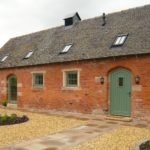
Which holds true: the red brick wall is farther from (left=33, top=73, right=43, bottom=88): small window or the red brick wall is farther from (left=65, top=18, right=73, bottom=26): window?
(left=65, top=18, right=73, bottom=26): window

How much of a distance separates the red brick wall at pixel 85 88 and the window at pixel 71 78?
0.35m

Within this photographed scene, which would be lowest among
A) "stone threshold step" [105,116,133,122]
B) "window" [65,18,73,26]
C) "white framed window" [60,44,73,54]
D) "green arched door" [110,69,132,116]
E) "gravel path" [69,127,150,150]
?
"gravel path" [69,127,150,150]

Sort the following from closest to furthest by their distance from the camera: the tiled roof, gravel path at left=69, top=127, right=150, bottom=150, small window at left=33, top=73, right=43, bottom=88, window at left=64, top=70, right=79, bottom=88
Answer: gravel path at left=69, top=127, right=150, bottom=150
the tiled roof
window at left=64, top=70, right=79, bottom=88
small window at left=33, top=73, right=43, bottom=88

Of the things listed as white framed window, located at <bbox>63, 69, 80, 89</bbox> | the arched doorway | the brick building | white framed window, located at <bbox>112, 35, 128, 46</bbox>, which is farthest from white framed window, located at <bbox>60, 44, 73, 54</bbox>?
the arched doorway

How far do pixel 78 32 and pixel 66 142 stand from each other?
11391 millimetres

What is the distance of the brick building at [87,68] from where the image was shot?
14312 millimetres

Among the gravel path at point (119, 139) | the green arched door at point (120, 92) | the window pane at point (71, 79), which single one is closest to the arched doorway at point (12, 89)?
the window pane at point (71, 79)

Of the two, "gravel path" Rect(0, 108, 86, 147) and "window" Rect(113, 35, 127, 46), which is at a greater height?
"window" Rect(113, 35, 127, 46)

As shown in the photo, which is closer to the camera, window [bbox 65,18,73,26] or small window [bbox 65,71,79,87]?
small window [bbox 65,71,79,87]

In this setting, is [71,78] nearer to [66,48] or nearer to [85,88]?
[85,88]

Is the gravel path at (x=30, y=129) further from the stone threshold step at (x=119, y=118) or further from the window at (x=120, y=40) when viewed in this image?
the window at (x=120, y=40)

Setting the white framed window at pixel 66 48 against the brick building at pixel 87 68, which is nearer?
the brick building at pixel 87 68

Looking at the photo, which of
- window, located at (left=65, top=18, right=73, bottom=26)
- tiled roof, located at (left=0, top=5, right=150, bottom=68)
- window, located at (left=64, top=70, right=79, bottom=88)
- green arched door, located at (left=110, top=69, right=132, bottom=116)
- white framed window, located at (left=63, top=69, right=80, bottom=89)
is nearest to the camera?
green arched door, located at (left=110, top=69, right=132, bottom=116)

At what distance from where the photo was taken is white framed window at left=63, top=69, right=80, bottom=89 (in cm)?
1698
